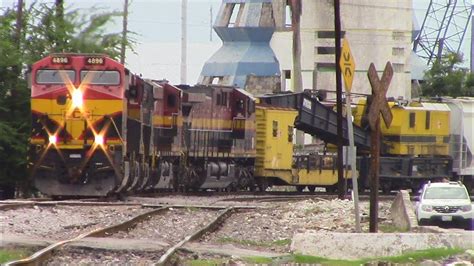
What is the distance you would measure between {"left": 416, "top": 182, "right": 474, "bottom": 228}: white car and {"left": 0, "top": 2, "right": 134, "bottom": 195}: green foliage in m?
13.9

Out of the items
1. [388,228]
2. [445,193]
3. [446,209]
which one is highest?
[445,193]

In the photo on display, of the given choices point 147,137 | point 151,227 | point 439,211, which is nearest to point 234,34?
point 147,137

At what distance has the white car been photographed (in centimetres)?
3133

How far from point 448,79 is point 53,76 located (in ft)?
181

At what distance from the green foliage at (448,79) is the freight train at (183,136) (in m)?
26.7

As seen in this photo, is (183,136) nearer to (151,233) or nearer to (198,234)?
(151,233)

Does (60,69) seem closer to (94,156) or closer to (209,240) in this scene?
(94,156)

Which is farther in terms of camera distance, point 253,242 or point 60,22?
point 60,22

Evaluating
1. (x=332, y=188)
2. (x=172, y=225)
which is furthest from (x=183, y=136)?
(x=172, y=225)

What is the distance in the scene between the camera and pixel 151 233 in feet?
73.4

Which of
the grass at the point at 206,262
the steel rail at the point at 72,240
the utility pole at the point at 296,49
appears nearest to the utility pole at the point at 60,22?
the steel rail at the point at 72,240

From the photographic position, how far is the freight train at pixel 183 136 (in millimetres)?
33469

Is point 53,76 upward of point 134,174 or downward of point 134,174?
upward

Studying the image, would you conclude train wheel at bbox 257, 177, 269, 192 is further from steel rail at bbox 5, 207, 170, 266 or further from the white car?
steel rail at bbox 5, 207, 170, 266
